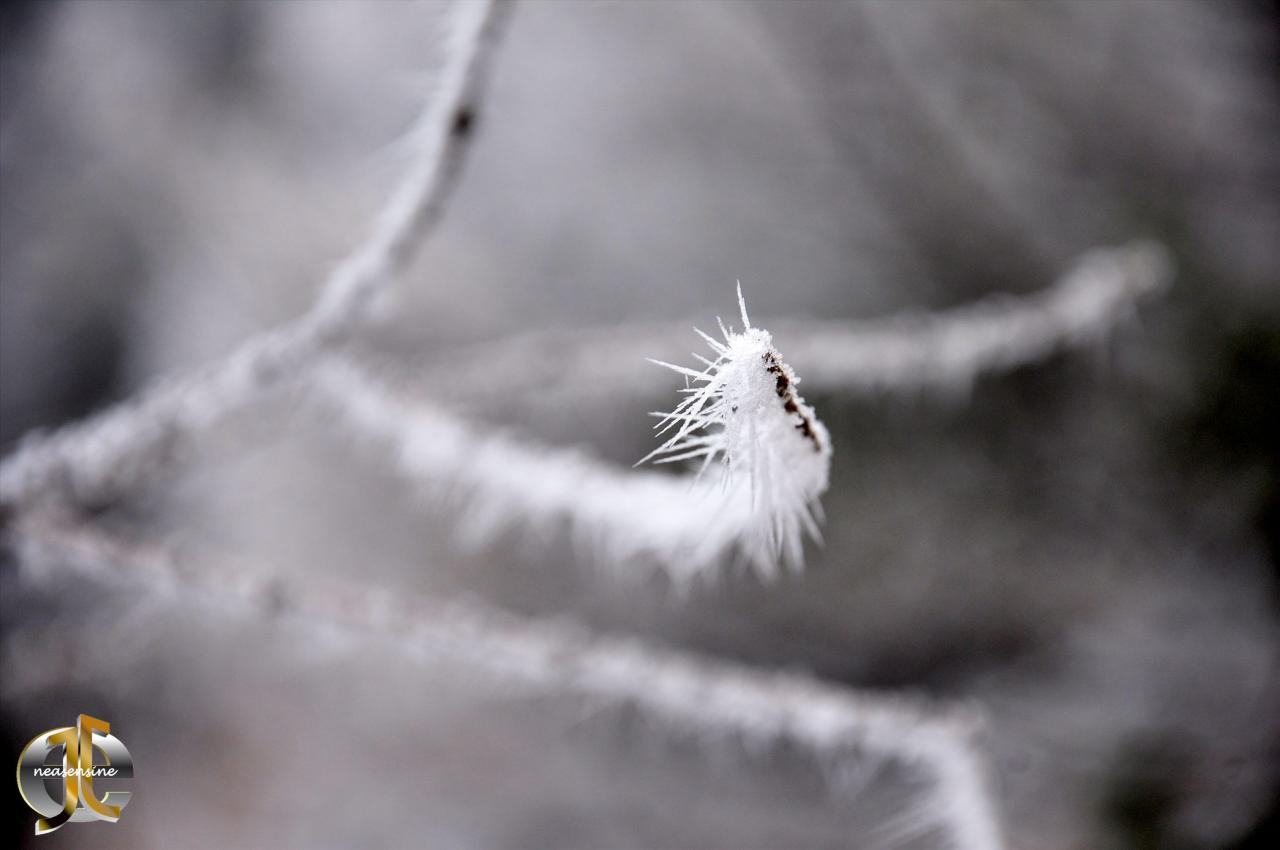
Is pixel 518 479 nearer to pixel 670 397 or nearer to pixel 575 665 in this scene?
pixel 575 665

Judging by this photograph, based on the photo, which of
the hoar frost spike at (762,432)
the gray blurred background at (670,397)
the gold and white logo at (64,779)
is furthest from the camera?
the gray blurred background at (670,397)

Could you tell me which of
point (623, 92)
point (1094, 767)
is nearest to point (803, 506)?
point (1094, 767)

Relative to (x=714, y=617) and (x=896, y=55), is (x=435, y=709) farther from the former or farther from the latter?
(x=896, y=55)

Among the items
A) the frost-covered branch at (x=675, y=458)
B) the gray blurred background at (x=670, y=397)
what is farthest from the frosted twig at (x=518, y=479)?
the gray blurred background at (x=670, y=397)

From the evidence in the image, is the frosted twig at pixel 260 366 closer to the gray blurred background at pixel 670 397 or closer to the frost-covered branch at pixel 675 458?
the frost-covered branch at pixel 675 458

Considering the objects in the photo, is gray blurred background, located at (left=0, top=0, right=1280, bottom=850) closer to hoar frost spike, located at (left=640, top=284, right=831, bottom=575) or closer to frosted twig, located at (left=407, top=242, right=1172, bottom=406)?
frosted twig, located at (left=407, top=242, right=1172, bottom=406)
